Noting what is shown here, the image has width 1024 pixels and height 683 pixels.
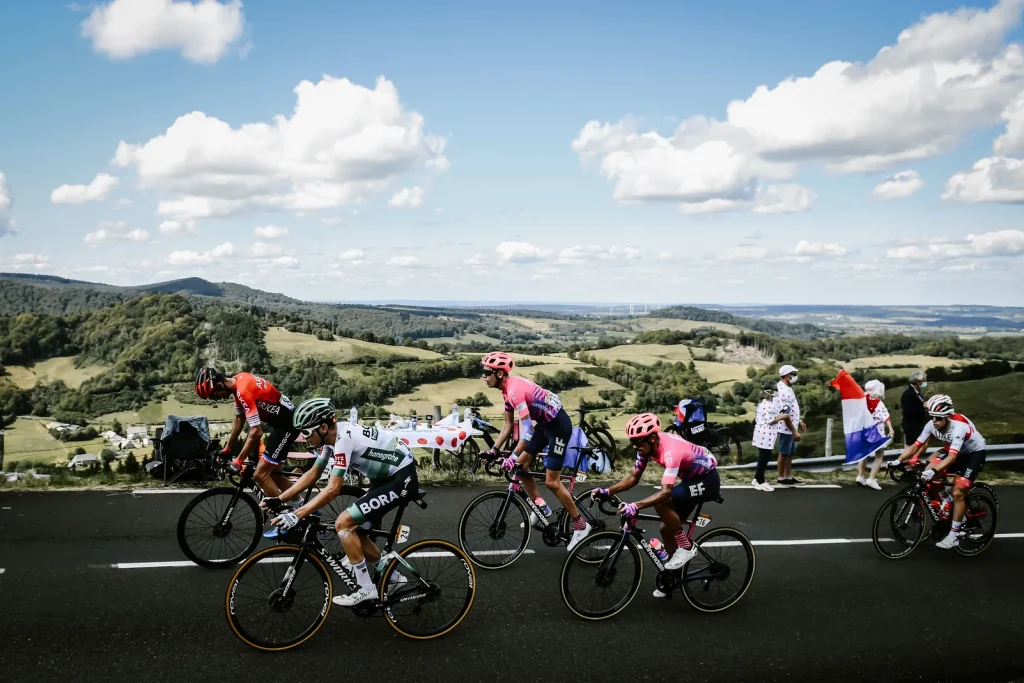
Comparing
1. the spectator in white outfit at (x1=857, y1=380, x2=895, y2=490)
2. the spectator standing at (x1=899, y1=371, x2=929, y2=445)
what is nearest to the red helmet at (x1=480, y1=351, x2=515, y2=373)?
the spectator in white outfit at (x1=857, y1=380, x2=895, y2=490)

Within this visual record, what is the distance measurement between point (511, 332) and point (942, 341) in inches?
1809

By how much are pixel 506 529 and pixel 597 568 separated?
166 centimetres

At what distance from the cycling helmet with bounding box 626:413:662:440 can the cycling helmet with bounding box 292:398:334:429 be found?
253 cm

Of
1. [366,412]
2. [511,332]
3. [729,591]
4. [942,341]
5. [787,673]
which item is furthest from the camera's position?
[511,332]

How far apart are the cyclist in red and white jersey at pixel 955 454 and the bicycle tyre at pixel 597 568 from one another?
4203mm

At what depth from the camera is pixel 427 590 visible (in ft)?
19.6

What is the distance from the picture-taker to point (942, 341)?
6812 centimetres

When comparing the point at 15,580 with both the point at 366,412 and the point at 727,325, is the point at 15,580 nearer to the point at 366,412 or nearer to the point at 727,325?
the point at 366,412

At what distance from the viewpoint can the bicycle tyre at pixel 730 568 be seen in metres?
6.75

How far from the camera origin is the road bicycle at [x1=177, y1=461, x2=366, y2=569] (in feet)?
24.5

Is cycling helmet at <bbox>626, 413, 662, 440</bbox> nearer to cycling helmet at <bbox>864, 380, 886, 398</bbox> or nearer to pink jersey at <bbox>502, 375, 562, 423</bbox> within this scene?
pink jersey at <bbox>502, 375, 562, 423</bbox>

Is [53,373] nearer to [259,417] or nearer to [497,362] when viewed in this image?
[259,417]

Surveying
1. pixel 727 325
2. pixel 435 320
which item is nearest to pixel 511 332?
pixel 435 320

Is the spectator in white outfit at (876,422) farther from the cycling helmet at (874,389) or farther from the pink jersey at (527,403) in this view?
the pink jersey at (527,403)
